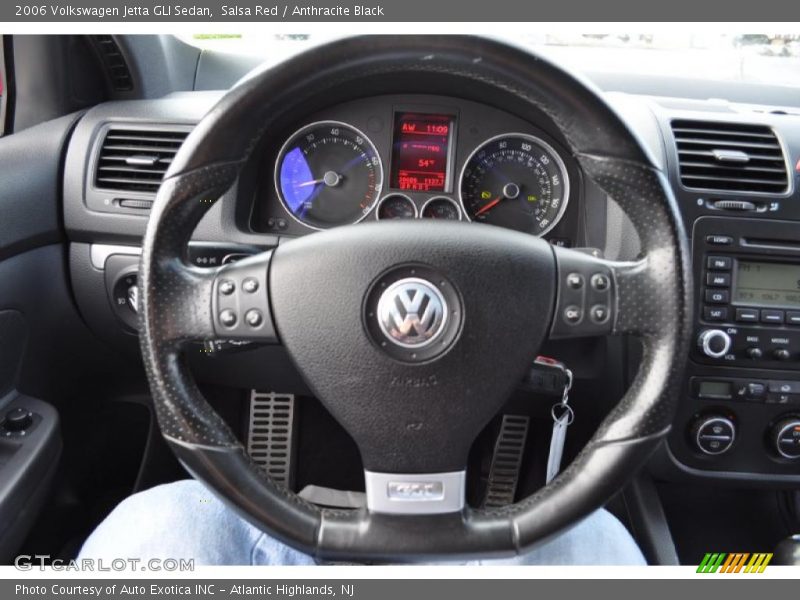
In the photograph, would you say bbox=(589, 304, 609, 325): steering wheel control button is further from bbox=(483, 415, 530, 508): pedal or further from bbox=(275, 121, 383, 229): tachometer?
bbox=(483, 415, 530, 508): pedal

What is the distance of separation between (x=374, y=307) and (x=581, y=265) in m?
0.31

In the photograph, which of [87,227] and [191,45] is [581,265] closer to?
[87,227]

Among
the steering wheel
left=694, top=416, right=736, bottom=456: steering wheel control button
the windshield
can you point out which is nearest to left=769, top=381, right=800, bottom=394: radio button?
left=694, top=416, right=736, bottom=456: steering wheel control button

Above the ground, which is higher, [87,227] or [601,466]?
[87,227]

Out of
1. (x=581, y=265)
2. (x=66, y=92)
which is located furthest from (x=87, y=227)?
(x=581, y=265)

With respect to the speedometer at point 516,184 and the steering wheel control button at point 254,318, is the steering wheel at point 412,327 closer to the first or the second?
the steering wheel control button at point 254,318

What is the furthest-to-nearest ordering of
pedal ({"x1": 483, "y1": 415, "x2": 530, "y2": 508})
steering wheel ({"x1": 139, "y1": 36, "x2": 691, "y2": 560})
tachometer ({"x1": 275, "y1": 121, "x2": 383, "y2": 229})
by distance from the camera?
pedal ({"x1": 483, "y1": 415, "x2": 530, "y2": 508}), tachometer ({"x1": 275, "y1": 121, "x2": 383, "y2": 229}), steering wheel ({"x1": 139, "y1": 36, "x2": 691, "y2": 560})

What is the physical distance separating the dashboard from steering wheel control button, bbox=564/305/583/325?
48 centimetres

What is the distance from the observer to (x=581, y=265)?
1.06 m

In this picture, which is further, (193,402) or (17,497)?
(17,497)

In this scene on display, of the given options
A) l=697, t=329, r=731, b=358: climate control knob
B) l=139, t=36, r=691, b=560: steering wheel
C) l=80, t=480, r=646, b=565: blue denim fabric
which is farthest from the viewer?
l=697, t=329, r=731, b=358: climate control knob

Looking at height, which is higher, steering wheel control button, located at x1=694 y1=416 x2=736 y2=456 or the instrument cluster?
the instrument cluster

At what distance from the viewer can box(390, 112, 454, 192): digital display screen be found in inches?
65.1

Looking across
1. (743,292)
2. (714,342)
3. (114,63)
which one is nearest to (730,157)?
(743,292)
